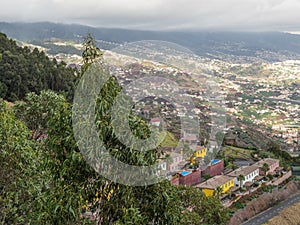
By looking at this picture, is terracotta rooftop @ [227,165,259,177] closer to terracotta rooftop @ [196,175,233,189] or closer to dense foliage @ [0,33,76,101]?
terracotta rooftop @ [196,175,233,189]

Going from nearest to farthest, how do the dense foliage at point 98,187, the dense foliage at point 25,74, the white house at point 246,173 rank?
the dense foliage at point 98,187
the dense foliage at point 25,74
the white house at point 246,173

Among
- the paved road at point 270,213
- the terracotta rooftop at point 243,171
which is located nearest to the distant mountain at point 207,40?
the terracotta rooftop at point 243,171

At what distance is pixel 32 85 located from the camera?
20.4 metres

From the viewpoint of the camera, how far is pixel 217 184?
58.1 feet

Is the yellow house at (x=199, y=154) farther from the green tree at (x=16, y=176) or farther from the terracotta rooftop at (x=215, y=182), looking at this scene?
the green tree at (x=16, y=176)

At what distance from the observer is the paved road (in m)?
15.8

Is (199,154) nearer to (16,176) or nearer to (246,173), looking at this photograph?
(246,173)

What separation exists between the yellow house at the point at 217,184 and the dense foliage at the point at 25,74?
7.50 m

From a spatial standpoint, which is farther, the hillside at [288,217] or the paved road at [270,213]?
the paved road at [270,213]

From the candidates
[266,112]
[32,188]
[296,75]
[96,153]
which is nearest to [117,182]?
[96,153]

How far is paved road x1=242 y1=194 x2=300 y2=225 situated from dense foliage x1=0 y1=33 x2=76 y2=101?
9.83 meters

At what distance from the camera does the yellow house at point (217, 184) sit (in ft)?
55.3

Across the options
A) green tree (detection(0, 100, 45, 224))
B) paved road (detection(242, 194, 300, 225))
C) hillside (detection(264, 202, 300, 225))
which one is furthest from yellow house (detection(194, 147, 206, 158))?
green tree (detection(0, 100, 45, 224))

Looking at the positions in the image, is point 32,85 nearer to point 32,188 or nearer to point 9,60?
point 9,60
